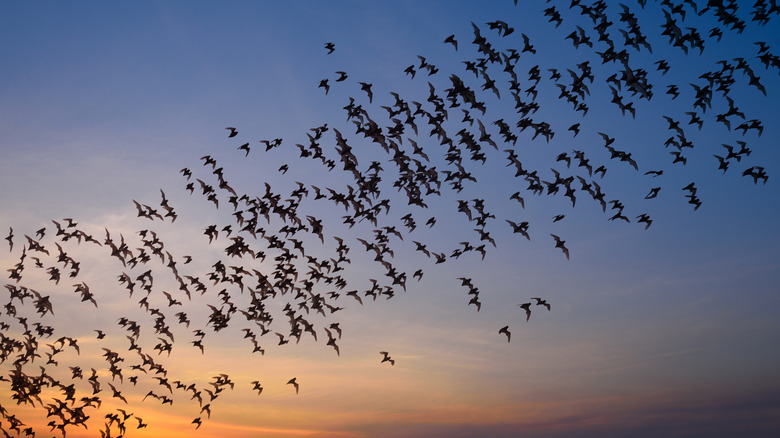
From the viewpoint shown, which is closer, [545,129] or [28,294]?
[545,129]

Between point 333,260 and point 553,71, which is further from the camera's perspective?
point 333,260

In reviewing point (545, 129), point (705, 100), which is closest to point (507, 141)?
point (545, 129)

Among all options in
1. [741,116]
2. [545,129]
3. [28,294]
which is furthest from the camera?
Result: [28,294]

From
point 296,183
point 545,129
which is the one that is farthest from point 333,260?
point 545,129

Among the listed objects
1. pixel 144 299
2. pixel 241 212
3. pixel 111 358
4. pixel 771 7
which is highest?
pixel 771 7

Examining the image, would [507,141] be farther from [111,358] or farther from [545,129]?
[111,358]

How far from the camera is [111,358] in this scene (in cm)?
6569

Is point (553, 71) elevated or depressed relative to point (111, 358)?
elevated

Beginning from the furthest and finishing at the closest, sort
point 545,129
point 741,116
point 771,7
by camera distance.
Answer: point 545,129 → point 741,116 → point 771,7

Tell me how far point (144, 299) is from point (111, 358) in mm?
7239

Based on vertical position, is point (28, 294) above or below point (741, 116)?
below

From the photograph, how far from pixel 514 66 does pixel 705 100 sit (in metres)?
14.1

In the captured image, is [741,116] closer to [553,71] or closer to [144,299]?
[553,71]

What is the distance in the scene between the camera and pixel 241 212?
57.9 metres
